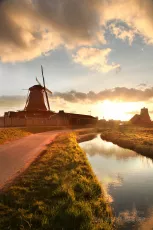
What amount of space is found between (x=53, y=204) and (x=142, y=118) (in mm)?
100252

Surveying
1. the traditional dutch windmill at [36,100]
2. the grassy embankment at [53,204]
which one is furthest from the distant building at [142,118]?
the grassy embankment at [53,204]

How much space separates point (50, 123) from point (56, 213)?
5886cm

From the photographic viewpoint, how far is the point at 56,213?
22.2 ft

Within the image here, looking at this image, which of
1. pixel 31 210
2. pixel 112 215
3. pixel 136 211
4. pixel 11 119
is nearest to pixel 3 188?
pixel 31 210

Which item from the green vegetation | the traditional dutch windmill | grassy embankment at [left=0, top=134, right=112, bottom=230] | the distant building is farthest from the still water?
the distant building

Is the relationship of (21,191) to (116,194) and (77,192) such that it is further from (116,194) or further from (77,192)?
(116,194)

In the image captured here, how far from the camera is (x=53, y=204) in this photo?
757 centimetres

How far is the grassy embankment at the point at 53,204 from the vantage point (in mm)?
6262

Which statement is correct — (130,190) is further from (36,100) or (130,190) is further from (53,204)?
(36,100)

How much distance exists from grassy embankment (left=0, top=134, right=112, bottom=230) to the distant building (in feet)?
307

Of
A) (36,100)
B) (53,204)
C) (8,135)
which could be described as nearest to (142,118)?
(36,100)

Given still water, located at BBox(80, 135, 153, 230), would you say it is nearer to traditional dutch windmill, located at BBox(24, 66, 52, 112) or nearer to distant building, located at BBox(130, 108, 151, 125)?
traditional dutch windmill, located at BBox(24, 66, 52, 112)

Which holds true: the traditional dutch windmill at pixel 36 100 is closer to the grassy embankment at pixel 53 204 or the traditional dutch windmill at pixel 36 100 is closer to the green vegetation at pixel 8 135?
the green vegetation at pixel 8 135

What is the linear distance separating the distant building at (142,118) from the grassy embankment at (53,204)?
93.5 m
